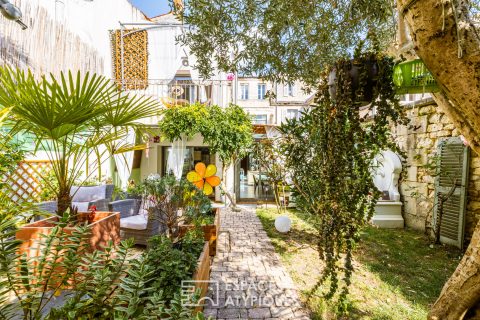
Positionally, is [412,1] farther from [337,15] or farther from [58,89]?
[58,89]

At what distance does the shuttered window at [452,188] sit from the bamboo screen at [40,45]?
7198mm

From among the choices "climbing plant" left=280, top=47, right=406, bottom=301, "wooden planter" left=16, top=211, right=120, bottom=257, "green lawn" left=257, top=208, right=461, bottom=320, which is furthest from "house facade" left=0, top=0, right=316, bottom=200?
"green lawn" left=257, top=208, right=461, bottom=320

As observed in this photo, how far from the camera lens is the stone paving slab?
242 cm

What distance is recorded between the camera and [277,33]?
2938 mm

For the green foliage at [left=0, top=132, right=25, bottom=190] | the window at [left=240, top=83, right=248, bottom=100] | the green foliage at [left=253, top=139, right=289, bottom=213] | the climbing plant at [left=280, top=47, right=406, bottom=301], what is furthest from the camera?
the window at [left=240, top=83, right=248, bottom=100]

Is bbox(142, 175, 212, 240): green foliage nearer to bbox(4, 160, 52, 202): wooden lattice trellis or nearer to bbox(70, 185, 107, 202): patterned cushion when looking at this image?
bbox(70, 185, 107, 202): patterned cushion

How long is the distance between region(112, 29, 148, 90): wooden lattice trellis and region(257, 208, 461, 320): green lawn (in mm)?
5956

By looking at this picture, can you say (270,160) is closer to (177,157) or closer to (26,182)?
(177,157)

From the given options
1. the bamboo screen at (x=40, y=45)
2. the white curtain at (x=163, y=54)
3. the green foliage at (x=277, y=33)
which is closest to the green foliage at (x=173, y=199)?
the green foliage at (x=277, y=33)

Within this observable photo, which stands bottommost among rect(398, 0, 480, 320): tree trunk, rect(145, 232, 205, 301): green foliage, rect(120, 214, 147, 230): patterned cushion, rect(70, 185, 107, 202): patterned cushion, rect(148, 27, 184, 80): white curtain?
rect(120, 214, 147, 230): patterned cushion

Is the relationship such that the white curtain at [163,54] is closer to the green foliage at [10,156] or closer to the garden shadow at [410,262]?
the green foliage at [10,156]

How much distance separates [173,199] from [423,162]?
16.9ft

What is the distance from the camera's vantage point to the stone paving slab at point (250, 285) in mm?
2416

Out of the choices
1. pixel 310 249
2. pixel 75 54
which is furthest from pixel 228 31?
pixel 75 54
